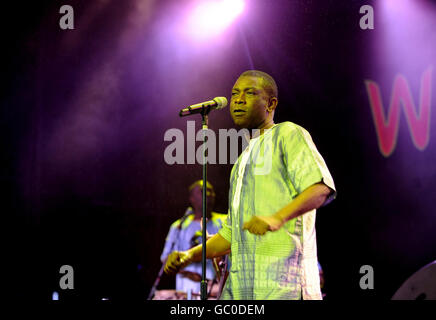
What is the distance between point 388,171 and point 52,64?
15.6 feet

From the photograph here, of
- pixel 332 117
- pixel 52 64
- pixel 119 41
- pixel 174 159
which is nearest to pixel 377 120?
pixel 332 117

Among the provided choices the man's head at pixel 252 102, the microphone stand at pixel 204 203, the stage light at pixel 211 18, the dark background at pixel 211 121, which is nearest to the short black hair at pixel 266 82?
the man's head at pixel 252 102

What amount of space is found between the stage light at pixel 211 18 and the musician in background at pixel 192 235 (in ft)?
7.33

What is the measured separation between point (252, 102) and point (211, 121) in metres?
4.55

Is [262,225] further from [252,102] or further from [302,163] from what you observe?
[252,102]

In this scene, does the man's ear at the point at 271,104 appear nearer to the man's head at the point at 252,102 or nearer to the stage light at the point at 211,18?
the man's head at the point at 252,102

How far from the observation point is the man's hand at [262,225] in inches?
65.7

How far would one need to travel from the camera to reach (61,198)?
6.14m

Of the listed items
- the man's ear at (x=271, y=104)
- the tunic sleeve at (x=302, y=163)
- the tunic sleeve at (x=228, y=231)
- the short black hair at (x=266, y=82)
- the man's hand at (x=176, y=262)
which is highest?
the short black hair at (x=266, y=82)

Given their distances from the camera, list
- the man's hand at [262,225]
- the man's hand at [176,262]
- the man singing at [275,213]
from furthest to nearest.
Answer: the man's hand at [176,262] < the man singing at [275,213] < the man's hand at [262,225]

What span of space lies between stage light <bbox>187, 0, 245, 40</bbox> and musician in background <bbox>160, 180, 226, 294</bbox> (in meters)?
2.23

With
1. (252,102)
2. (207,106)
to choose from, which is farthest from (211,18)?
(252,102)

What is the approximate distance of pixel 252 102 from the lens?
230cm

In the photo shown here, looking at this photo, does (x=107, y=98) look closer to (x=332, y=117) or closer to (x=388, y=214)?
(x=332, y=117)
